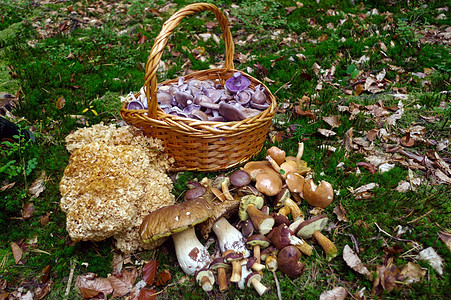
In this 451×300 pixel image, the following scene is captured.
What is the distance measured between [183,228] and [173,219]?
12 cm

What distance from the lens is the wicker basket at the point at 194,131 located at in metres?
2.97

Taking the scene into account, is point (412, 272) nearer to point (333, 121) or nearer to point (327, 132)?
point (327, 132)

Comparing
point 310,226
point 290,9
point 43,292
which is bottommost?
point 43,292

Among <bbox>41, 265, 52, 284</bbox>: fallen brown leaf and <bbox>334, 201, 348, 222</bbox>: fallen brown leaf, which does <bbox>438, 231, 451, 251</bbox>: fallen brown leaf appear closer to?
<bbox>334, 201, 348, 222</bbox>: fallen brown leaf

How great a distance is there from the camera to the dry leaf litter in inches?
103

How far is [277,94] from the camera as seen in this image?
491cm

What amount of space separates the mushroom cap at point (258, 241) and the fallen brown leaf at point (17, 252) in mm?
2252

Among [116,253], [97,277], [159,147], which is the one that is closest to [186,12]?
[159,147]

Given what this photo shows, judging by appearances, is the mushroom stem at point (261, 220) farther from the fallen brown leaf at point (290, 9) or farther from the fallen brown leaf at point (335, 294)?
the fallen brown leaf at point (290, 9)

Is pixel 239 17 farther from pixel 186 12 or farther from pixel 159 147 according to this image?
pixel 159 147

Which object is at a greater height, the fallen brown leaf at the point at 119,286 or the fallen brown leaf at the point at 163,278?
the fallen brown leaf at the point at 163,278

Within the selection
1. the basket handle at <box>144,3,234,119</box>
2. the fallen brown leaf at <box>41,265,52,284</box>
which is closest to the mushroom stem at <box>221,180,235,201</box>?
the basket handle at <box>144,3,234,119</box>

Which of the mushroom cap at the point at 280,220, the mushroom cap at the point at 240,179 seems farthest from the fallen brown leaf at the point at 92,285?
the mushroom cap at the point at 280,220

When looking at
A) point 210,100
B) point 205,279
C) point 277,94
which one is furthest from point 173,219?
point 277,94
